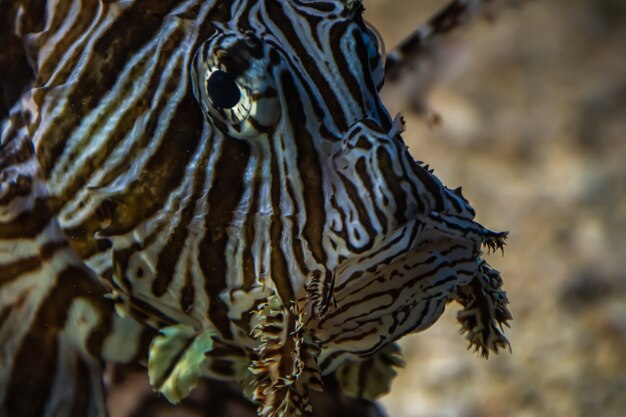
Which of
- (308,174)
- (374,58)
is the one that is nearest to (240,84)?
(308,174)

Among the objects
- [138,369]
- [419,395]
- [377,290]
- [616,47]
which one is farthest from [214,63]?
[616,47]

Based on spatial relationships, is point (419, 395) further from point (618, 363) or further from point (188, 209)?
point (188, 209)

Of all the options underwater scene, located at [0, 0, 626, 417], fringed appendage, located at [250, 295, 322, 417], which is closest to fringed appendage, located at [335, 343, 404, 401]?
underwater scene, located at [0, 0, 626, 417]

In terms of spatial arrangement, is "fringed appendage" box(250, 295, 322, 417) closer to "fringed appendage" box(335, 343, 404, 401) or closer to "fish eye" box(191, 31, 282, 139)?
"fish eye" box(191, 31, 282, 139)

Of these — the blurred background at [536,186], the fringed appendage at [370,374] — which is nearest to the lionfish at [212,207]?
the fringed appendage at [370,374]

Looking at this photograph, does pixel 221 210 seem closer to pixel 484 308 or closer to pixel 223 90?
pixel 223 90

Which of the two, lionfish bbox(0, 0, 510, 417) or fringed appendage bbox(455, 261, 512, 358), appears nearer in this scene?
lionfish bbox(0, 0, 510, 417)
